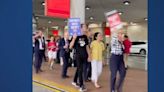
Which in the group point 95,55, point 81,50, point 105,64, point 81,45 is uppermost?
point 81,45

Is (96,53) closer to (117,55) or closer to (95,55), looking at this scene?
(95,55)

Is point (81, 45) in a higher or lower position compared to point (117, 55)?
higher

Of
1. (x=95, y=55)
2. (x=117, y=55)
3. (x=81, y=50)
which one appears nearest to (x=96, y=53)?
(x=95, y=55)

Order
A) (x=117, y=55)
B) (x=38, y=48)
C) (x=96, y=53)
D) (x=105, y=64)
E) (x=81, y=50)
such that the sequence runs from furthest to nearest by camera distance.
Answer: (x=105, y=64) < (x=38, y=48) < (x=96, y=53) < (x=81, y=50) < (x=117, y=55)

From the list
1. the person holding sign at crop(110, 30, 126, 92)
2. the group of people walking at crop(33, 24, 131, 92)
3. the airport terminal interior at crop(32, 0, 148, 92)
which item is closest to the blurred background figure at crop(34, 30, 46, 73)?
the airport terminal interior at crop(32, 0, 148, 92)

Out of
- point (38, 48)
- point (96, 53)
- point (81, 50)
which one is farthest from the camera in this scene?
point (38, 48)

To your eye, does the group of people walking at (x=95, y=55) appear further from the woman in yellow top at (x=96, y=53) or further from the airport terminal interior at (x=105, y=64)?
the airport terminal interior at (x=105, y=64)

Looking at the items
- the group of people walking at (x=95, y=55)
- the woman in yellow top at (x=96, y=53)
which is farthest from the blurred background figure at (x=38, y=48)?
the woman in yellow top at (x=96, y=53)

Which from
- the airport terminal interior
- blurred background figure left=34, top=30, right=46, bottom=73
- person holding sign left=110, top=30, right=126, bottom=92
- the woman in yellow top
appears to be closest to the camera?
person holding sign left=110, top=30, right=126, bottom=92

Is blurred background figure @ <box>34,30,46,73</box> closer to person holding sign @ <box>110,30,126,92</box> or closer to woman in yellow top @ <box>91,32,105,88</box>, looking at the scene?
woman in yellow top @ <box>91,32,105,88</box>

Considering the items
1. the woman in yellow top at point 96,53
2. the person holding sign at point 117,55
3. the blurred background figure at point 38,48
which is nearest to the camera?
the person holding sign at point 117,55

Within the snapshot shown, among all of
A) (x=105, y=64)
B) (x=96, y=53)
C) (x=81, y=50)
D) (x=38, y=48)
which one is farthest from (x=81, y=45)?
(x=105, y=64)

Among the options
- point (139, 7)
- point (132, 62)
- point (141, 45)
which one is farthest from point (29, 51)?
point (141, 45)

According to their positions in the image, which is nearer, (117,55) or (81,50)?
(117,55)
